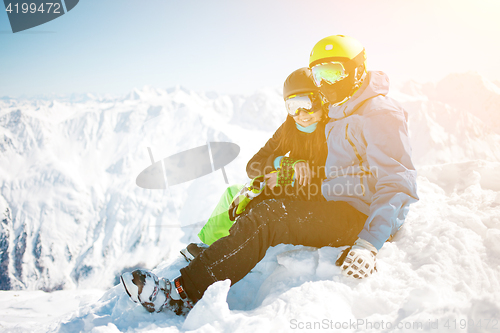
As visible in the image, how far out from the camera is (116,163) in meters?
139

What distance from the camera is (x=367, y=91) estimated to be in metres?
2.56

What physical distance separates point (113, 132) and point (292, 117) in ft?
605

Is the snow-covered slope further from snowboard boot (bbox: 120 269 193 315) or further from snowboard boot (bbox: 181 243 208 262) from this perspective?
snowboard boot (bbox: 120 269 193 315)

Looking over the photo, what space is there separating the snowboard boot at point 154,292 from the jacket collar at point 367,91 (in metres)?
2.49

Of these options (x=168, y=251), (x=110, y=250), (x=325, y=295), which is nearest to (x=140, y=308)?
(x=325, y=295)

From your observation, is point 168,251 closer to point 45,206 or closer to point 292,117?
point 45,206

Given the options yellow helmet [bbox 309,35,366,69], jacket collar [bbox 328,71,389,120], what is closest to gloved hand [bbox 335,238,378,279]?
jacket collar [bbox 328,71,389,120]

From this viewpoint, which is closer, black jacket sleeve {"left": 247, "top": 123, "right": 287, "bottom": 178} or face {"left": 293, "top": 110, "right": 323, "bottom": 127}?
face {"left": 293, "top": 110, "right": 323, "bottom": 127}

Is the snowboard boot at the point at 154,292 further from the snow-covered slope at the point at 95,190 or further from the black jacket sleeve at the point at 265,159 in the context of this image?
the snow-covered slope at the point at 95,190

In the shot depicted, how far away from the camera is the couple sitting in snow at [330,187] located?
2.13 meters

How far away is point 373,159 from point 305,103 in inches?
52.0

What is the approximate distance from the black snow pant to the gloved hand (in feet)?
1.08

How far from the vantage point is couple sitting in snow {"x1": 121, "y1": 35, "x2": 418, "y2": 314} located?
2133 millimetres

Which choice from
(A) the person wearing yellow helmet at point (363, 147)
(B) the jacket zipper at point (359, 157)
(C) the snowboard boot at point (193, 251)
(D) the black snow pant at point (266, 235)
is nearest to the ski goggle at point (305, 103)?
(A) the person wearing yellow helmet at point (363, 147)
